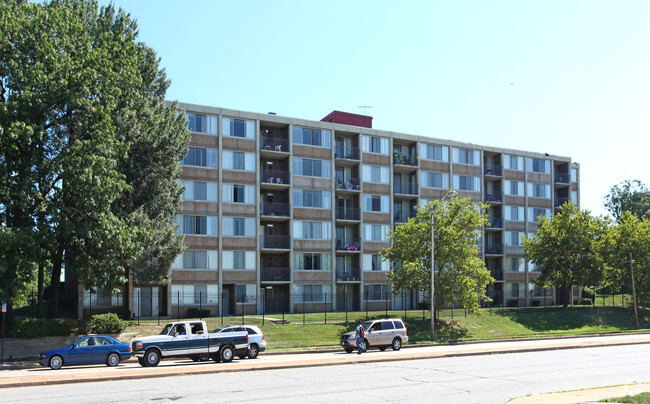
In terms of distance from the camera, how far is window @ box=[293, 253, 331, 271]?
186ft

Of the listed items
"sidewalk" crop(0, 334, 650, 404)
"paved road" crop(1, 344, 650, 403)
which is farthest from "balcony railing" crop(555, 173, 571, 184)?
"paved road" crop(1, 344, 650, 403)

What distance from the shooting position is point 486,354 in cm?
3162

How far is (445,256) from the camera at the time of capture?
46.1m

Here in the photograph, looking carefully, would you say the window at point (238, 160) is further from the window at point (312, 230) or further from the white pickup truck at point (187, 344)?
the white pickup truck at point (187, 344)

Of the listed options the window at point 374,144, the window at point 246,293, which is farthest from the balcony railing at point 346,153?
the window at point 246,293

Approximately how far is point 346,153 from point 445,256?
18948 mm

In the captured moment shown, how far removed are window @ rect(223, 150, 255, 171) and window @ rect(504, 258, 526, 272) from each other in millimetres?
33385

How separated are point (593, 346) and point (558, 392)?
2198 cm

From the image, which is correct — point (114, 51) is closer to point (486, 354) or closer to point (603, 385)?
point (486, 354)

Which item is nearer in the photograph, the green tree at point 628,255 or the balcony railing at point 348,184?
the balcony railing at point 348,184

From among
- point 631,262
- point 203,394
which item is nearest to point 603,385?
point 203,394

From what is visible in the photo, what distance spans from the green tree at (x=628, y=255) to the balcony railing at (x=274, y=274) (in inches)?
1263

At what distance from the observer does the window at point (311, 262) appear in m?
56.8

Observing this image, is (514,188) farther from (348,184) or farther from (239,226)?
(239,226)
